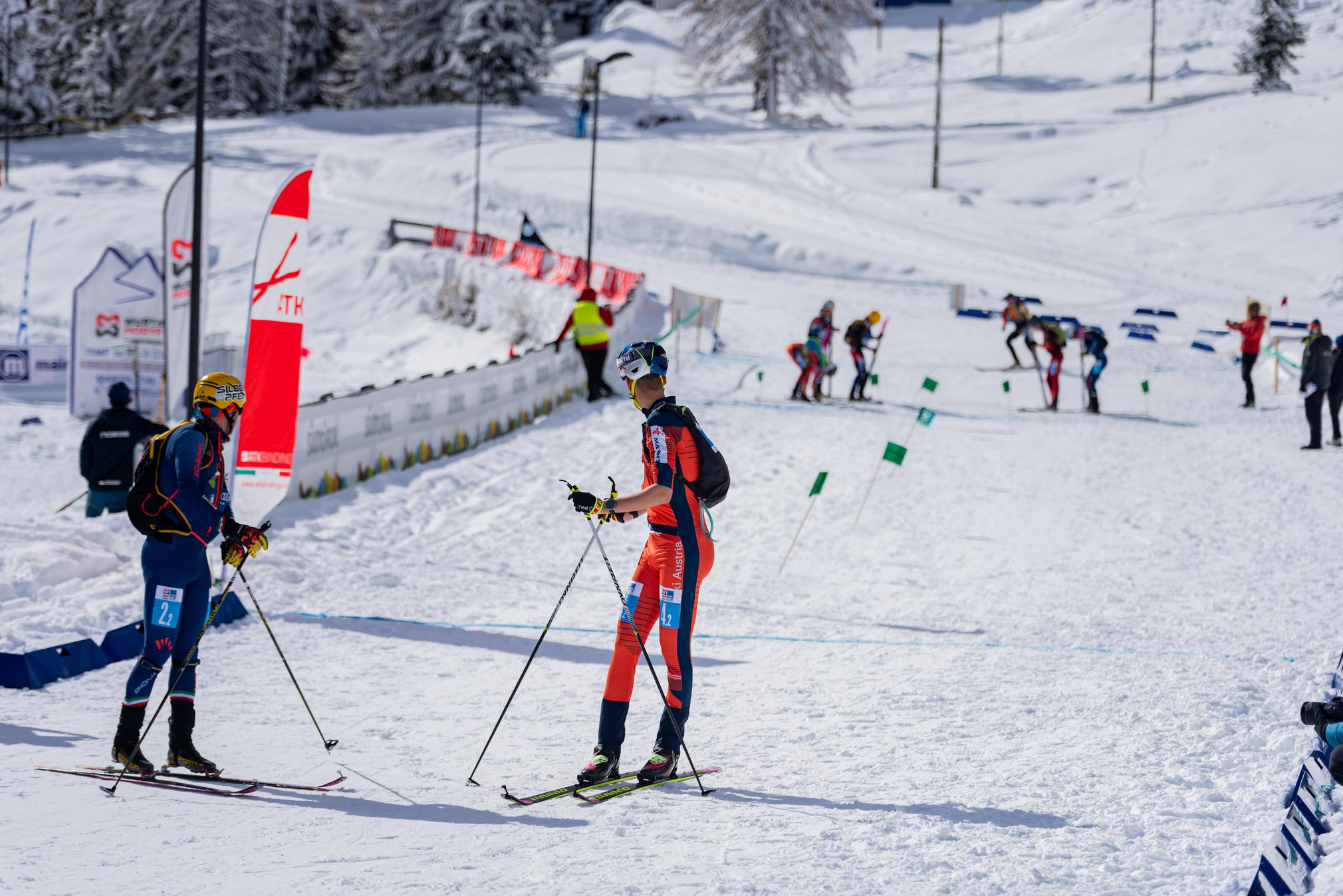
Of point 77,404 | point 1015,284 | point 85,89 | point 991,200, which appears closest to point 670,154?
point 991,200

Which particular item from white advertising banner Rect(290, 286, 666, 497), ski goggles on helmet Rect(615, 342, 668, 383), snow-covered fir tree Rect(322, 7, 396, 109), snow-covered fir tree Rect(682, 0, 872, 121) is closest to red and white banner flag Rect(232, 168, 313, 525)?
white advertising banner Rect(290, 286, 666, 497)

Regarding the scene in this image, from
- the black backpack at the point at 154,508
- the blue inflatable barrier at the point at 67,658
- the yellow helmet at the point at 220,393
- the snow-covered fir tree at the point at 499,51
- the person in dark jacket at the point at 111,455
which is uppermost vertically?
the snow-covered fir tree at the point at 499,51

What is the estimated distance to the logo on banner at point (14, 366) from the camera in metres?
22.7

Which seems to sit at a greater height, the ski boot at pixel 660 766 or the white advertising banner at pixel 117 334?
the white advertising banner at pixel 117 334

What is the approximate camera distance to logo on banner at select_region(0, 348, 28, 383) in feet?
74.5

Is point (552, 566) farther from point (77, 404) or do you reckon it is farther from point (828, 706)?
point (77, 404)

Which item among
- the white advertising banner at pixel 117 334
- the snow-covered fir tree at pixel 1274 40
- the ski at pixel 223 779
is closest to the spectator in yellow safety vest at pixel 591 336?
the white advertising banner at pixel 117 334

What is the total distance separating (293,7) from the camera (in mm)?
60938

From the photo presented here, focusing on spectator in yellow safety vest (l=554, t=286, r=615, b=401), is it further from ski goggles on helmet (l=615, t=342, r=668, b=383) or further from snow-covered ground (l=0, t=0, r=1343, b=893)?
ski goggles on helmet (l=615, t=342, r=668, b=383)

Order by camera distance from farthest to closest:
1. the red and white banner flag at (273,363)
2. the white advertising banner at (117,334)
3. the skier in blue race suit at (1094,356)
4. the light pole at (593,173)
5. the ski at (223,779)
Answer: the light pole at (593,173), the white advertising banner at (117,334), the skier in blue race suit at (1094,356), the red and white banner flag at (273,363), the ski at (223,779)

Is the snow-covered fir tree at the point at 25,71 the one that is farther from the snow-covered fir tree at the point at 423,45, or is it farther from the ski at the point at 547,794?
the ski at the point at 547,794

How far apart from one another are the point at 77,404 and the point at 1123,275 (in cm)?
2692

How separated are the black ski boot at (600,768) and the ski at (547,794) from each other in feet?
0.05

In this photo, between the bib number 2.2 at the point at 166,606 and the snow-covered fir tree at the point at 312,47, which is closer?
the bib number 2.2 at the point at 166,606
